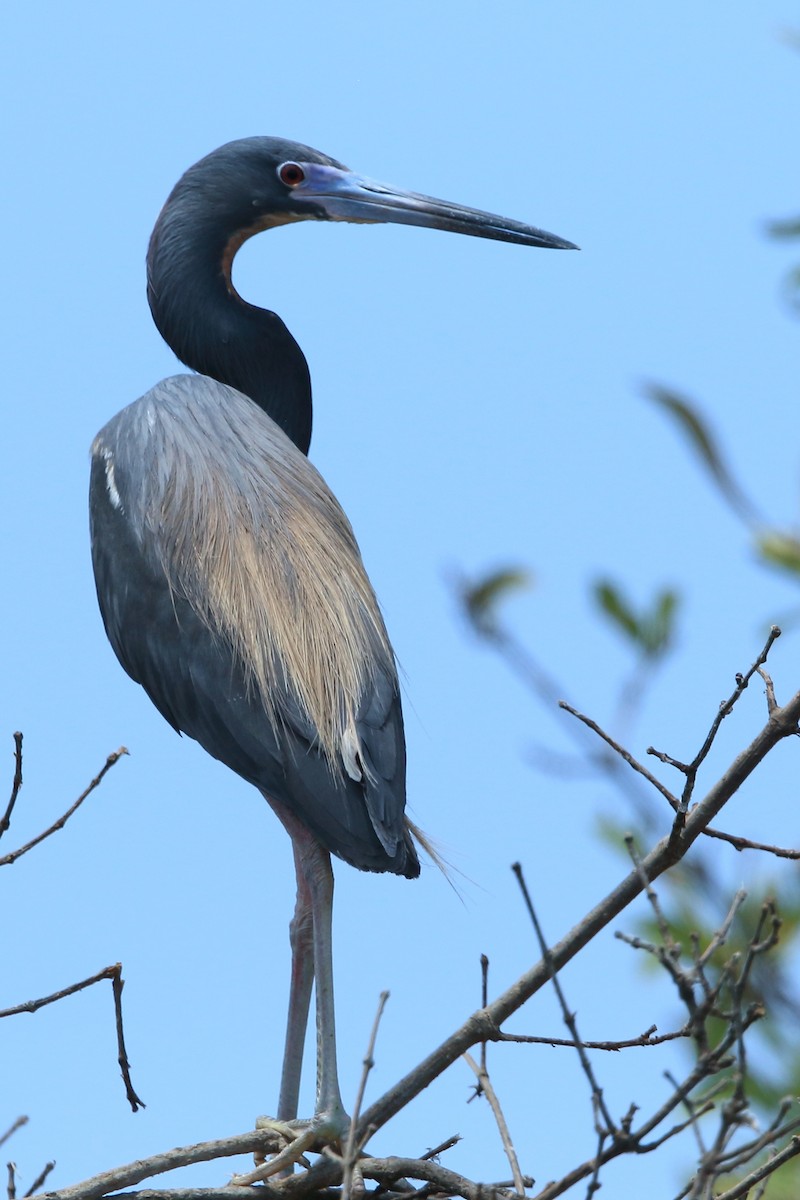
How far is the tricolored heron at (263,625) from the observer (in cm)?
305

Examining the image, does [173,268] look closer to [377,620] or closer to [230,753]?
[377,620]

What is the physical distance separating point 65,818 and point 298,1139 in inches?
29.7

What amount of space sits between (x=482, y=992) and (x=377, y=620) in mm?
1164

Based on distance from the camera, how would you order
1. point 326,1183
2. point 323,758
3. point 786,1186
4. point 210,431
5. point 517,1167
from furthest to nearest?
point 210,431 < point 323,758 < point 326,1183 < point 517,1167 < point 786,1186

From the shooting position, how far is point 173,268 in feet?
13.5

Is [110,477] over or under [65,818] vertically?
over

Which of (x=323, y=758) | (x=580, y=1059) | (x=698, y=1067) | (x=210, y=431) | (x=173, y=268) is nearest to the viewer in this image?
(x=698, y=1067)

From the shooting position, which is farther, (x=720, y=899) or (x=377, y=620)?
(x=377, y=620)

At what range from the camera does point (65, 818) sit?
8.50 feet

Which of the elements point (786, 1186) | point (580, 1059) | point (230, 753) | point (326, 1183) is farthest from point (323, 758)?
point (786, 1186)

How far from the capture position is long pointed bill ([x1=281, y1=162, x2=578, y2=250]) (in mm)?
4258

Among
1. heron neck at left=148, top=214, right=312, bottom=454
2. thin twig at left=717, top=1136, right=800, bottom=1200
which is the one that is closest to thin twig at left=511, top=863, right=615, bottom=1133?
thin twig at left=717, top=1136, right=800, bottom=1200

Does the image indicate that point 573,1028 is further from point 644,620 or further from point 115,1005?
point 115,1005

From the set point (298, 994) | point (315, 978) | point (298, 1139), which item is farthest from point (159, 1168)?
point (298, 994)
